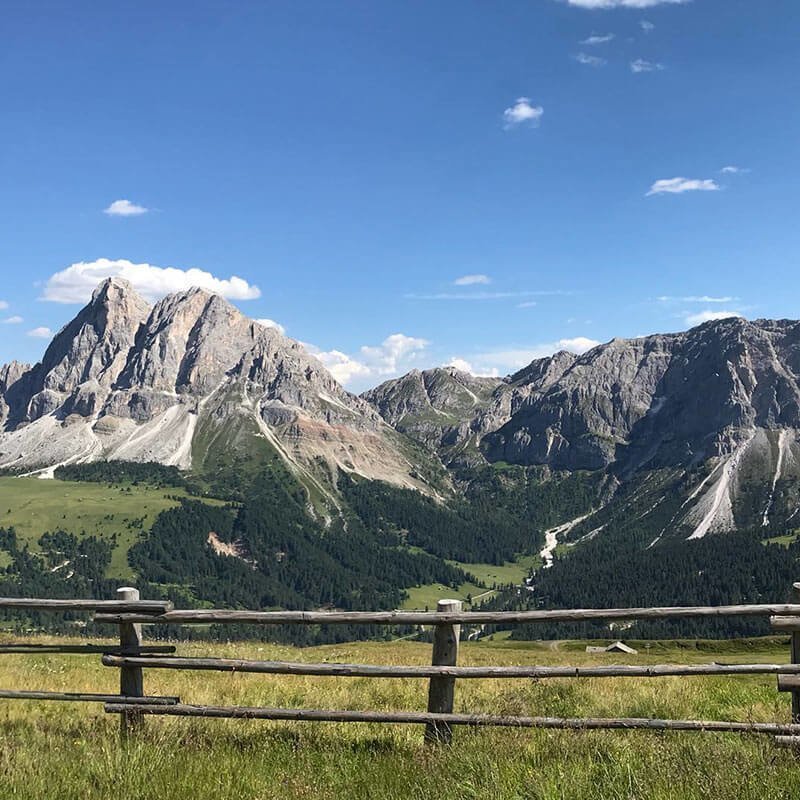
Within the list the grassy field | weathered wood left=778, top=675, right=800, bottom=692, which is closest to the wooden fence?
weathered wood left=778, top=675, right=800, bottom=692

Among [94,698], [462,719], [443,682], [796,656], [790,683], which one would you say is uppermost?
[796,656]

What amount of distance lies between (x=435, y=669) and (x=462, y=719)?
85 cm

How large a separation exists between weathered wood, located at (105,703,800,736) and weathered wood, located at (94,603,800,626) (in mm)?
1424

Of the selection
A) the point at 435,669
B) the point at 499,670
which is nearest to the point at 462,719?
the point at 435,669

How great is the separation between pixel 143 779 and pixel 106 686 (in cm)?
944

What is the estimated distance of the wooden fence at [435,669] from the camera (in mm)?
10570

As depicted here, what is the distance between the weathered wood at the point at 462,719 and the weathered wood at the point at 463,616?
1424 mm

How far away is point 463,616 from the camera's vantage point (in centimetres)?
1130

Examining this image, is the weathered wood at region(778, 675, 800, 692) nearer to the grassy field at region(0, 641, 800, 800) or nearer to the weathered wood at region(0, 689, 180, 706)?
the grassy field at region(0, 641, 800, 800)

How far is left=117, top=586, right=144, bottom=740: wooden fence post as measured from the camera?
39.4ft

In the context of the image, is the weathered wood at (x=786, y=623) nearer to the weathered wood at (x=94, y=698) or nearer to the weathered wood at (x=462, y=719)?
the weathered wood at (x=462, y=719)

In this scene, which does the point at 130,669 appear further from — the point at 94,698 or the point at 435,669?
the point at 435,669

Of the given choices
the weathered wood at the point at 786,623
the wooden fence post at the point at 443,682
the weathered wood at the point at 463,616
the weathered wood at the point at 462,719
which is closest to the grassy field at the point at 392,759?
the weathered wood at the point at 462,719

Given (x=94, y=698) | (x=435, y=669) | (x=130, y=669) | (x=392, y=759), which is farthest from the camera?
(x=130, y=669)
